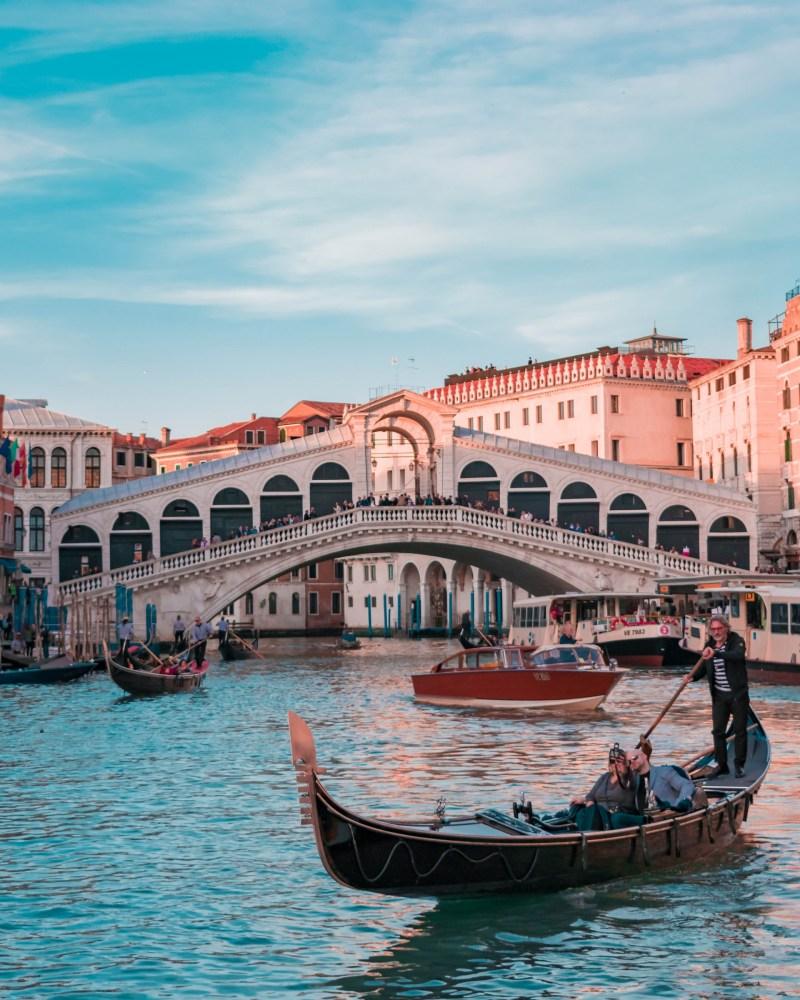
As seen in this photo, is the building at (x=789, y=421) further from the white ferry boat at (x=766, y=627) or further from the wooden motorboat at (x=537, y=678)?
the wooden motorboat at (x=537, y=678)

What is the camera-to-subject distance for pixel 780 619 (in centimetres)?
2961

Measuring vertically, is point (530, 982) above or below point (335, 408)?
below

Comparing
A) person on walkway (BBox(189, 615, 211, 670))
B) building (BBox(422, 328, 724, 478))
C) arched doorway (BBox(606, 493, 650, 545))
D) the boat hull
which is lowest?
the boat hull

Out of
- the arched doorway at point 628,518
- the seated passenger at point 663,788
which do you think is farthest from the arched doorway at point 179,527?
the seated passenger at point 663,788

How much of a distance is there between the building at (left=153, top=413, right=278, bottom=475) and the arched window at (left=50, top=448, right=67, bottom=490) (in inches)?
637

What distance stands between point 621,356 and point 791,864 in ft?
164

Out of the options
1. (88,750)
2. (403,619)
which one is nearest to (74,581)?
Answer: (88,750)

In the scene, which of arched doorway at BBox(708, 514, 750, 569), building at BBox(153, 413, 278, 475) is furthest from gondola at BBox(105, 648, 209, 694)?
building at BBox(153, 413, 278, 475)

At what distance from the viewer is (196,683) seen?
30.0m

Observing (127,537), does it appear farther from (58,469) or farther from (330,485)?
(58,469)

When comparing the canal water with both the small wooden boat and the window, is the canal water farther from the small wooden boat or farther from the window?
the window

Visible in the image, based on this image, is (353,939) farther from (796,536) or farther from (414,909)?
(796,536)

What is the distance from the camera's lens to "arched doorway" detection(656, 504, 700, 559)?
4869cm

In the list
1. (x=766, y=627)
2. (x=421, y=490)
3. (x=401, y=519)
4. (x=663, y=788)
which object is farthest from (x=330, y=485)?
(x=663, y=788)
